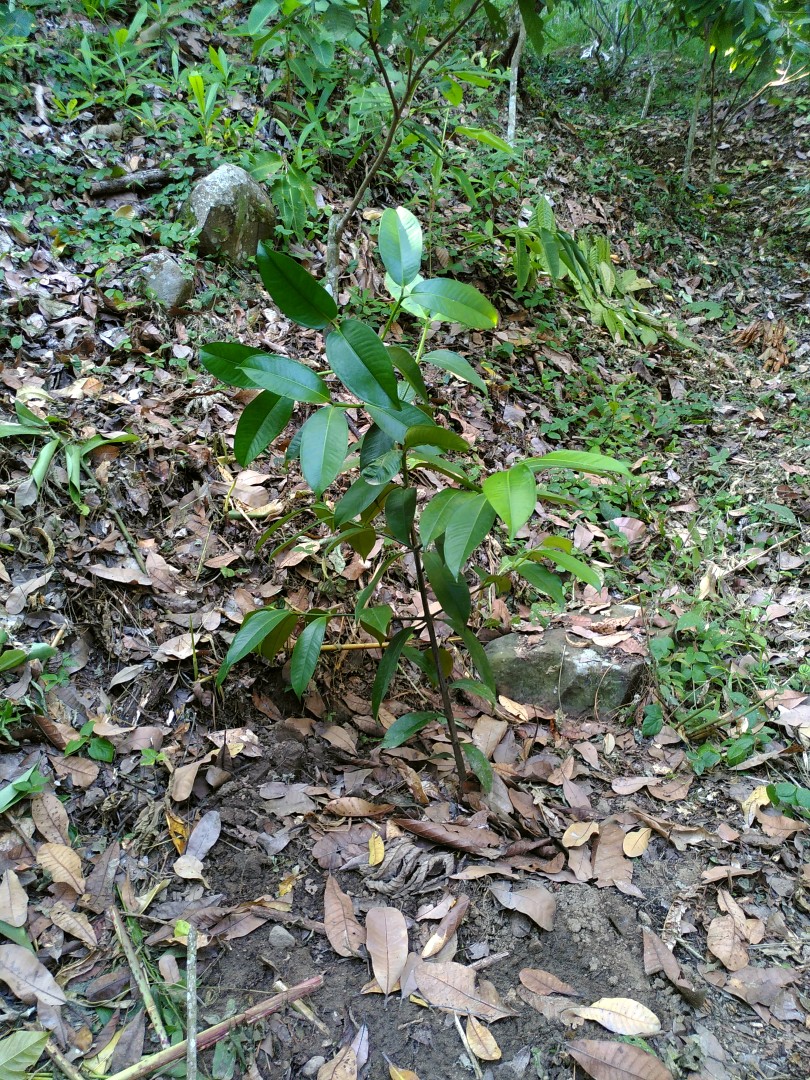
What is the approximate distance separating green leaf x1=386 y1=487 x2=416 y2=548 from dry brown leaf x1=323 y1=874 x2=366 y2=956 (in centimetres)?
84

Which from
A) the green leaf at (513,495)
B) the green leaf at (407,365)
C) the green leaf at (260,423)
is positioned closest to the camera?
the green leaf at (513,495)

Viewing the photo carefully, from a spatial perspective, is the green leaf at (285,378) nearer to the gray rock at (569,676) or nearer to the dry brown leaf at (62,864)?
the dry brown leaf at (62,864)

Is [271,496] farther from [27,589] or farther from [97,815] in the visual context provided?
[97,815]

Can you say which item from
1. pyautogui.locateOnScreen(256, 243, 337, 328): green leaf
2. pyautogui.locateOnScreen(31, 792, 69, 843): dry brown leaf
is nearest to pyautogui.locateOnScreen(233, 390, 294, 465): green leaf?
pyautogui.locateOnScreen(256, 243, 337, 328): green leaf

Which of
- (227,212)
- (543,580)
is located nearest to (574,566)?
(543,580)

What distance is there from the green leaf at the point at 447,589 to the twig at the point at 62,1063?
1.12 m

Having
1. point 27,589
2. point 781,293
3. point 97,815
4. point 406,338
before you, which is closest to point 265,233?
point 406,338

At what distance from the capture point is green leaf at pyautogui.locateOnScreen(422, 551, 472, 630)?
1.79 m

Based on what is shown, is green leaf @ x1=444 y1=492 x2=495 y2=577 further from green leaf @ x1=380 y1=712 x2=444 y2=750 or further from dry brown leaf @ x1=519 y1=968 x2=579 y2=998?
dry brown leaf @ x1=519 y1=968 x2=579 y2=998

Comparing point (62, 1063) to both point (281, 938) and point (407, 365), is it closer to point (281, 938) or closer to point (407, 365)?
point (281, 938)

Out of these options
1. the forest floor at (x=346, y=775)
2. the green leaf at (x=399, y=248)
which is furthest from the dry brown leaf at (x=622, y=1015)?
the green leaf at (x=399, y=248)

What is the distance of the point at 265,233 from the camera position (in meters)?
3.61

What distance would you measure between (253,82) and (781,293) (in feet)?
12.4

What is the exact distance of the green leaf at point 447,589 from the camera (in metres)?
1.79
